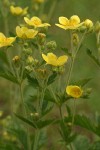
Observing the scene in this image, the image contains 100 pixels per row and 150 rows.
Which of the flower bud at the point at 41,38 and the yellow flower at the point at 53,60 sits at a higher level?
the flower bud at the point at 41,38

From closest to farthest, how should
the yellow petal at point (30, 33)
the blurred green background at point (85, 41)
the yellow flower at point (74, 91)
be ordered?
the yellow flower at point (74, 91) → the yellow petal at point (30, 33) → the blurred green background at point (85, 41)

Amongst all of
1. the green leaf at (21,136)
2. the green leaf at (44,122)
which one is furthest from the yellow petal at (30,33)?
the green leaf at (21,136)

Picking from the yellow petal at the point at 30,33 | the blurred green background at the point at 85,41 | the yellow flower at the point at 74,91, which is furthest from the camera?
the blurred green background at the point at 85,41

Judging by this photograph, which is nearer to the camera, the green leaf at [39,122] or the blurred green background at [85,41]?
the green leaf at [39,122]

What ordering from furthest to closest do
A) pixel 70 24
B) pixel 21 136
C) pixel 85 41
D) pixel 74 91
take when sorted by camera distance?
pixel 85 41, pixel 21 136, pixel 70 24, pixel 74 91

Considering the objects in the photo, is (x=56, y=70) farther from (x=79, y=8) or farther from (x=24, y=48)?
(x=79, y=8)

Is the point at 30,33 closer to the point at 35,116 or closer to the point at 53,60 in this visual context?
the point at 53,60

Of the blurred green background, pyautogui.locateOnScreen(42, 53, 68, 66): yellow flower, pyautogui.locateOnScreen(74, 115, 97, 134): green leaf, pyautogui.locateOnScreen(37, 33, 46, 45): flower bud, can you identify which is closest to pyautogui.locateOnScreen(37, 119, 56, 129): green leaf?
pyautogui.locateOnScreen(74, 115, 97, 134): green leaf

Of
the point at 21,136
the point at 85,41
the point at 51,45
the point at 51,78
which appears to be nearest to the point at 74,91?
the point at 51,78

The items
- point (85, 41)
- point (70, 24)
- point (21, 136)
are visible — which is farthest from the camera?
point (85, 41)

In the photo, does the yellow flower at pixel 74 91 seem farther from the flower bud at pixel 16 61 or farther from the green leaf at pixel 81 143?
the green leaf at pixel 81 143
